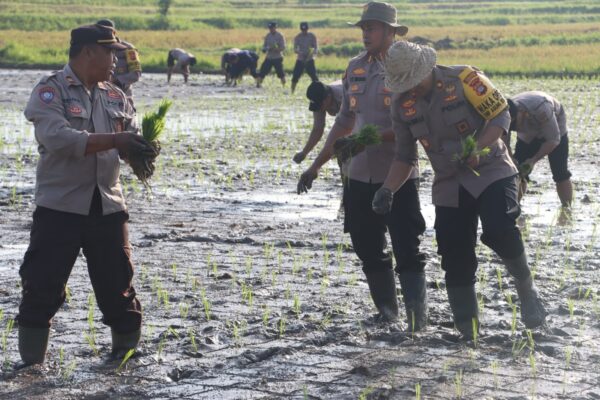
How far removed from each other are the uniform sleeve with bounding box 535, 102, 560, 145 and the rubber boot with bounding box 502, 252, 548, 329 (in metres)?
3.32

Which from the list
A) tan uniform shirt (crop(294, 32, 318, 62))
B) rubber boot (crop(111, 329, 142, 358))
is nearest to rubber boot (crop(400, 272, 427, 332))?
rubber boot (crop(111, 329, 142, 358))

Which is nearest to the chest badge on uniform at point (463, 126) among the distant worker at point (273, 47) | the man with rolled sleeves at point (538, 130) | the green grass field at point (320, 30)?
the man with rolled sleeves at point (538, 130)

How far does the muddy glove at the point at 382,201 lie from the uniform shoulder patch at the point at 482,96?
0.66m

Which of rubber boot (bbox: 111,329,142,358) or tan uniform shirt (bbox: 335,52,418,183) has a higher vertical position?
tan uniform shirt (bbox: 335,52,418,183)

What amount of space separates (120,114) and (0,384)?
143 centimetres

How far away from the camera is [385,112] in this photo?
21.5 ft

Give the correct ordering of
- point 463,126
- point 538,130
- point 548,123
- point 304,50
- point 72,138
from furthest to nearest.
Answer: point 304,50 < point 538,130 < point 548,123 < point 463,126 < point 72,138

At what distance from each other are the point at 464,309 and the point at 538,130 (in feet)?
12.1

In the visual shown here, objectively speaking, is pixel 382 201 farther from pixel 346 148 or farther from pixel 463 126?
pixel 463 126

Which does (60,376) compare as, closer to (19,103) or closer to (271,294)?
(271,294)

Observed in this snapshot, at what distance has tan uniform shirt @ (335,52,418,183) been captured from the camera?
654cm

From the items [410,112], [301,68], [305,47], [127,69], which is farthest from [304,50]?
[410,112]

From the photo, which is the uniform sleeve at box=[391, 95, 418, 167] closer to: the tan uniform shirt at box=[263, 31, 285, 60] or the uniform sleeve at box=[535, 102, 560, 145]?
the uniform sleeve at box=[535, 102, 560, 145]

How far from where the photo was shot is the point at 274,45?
27797 mm
